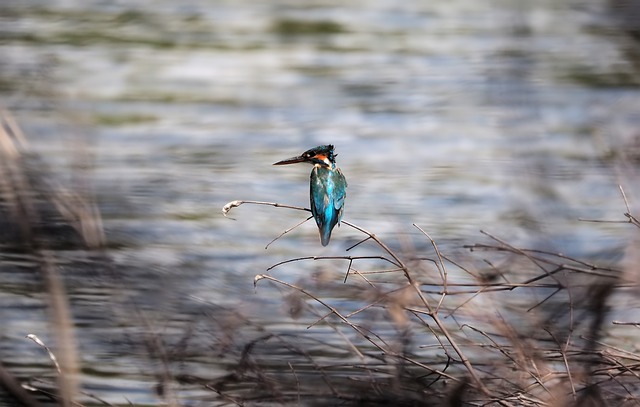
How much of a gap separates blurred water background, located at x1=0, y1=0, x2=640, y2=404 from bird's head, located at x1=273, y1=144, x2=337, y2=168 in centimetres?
43

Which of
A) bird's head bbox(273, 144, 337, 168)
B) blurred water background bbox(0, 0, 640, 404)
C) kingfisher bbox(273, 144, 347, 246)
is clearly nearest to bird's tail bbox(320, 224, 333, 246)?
kingfisher bbox(273, 144, 347, 246)

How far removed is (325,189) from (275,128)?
2.27m

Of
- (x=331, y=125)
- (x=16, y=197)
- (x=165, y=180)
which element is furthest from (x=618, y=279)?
(x=331, y=125)

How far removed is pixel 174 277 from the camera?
9.10 feet

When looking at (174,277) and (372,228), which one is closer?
(174,277)

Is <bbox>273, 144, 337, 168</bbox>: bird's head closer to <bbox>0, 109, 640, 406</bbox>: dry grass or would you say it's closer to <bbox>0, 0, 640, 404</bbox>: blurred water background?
<bbox>0, 109, 640, 406</bbox>: dry grass

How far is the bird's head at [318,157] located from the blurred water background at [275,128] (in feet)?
1.42

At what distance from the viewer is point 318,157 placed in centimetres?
190

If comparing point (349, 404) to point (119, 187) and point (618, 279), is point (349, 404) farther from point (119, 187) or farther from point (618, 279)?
point (119, 187)

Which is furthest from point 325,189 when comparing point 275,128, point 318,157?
point 275,128

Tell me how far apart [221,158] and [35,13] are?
1441 millimetres

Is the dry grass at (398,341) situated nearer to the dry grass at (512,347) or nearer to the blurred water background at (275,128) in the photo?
the dry grass at (512,347)

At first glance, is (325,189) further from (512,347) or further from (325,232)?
(512,347)

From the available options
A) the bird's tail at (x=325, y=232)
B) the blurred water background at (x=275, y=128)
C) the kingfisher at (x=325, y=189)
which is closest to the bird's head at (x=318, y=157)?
the kingfisher at (x=325, y=189)
